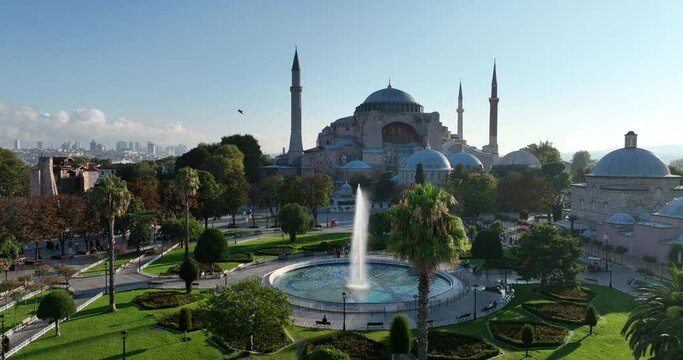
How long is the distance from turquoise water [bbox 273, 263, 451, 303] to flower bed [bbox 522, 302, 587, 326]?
4.71 metres

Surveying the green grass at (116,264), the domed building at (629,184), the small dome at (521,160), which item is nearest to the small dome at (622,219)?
the domed building at (629,184)

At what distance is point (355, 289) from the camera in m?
26.2

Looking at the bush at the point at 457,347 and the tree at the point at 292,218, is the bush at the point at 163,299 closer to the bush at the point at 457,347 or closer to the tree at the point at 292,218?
the bush at the point at 457,347

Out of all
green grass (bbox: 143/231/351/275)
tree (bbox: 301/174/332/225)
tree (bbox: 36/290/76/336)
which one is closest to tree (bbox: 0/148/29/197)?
green grass (bbox: 143/231/351/275)

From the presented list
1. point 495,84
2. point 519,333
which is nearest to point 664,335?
point 519,333

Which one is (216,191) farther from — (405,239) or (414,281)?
(405,239)

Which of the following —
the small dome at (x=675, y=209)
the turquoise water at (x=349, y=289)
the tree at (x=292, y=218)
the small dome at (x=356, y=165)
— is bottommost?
the turquoise water at (x=349, y=289)

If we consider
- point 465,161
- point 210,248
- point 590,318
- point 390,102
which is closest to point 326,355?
point 590,318

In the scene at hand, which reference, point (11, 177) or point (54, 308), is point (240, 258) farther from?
point (11, 177)

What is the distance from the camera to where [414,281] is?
2827cm

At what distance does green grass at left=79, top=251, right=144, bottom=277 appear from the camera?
30.0 metres

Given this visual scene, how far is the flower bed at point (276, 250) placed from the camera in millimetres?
34950

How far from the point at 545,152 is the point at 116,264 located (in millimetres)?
75371

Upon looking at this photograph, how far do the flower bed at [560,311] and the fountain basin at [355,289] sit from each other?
3742 mm
